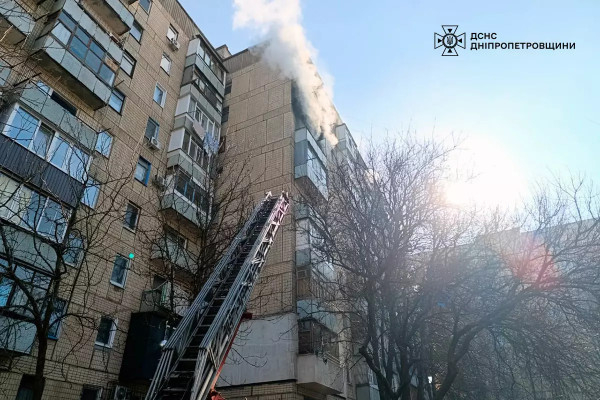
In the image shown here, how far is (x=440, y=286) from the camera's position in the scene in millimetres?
10031

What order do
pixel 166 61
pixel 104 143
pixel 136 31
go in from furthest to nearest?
1. pixel 166 61
2. pixel 136 31
3. pixel 104 143

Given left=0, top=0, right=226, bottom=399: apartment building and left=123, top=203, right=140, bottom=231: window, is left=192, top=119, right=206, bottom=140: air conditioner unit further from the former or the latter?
left=123, top=203, right=140, bottom=231: window

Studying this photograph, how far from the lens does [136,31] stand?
19.4 metres

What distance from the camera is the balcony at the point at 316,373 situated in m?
14.3

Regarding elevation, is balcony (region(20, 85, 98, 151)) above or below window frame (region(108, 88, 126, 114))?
below

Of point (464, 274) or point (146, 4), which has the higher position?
point (146, 4)

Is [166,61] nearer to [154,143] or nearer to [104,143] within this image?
[154,143]

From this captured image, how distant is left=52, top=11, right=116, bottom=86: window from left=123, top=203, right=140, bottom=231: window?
4.89m

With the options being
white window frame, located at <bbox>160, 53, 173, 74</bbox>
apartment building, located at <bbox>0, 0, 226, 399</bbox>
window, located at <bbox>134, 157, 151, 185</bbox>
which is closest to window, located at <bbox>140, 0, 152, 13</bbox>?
apartment building, located at <bbox>0, 0, 226, 399</bbox>

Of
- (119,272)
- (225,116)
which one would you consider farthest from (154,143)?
(225,116)

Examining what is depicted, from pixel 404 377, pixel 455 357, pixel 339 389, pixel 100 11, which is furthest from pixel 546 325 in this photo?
pixel 100 11

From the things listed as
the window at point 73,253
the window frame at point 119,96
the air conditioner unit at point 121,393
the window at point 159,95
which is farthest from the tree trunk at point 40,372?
the window at point 159,95

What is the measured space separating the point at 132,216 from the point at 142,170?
2.22m

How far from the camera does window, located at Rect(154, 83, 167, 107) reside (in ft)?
62.9
